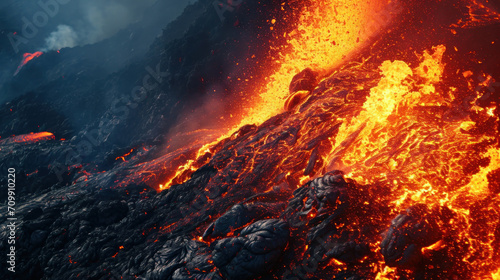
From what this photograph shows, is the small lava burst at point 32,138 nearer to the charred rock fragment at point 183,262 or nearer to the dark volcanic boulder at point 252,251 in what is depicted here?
the charred rock fragment at point 183,262

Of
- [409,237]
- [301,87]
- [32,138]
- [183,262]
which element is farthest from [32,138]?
[409,237]

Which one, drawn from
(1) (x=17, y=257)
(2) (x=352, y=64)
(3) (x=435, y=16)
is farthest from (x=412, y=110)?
(1) (x=17, y=257)

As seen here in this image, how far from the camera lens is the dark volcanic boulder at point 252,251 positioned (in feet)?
19.6

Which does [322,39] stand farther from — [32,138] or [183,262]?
[32,138]

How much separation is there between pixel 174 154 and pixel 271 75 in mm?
10687

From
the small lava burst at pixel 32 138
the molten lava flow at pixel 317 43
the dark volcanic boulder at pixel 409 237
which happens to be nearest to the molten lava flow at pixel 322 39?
the molten lava flow at pixel 317 43

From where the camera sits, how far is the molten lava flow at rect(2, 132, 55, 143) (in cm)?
2630

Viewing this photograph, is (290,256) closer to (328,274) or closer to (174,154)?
(328,274)

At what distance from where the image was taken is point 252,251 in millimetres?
6102

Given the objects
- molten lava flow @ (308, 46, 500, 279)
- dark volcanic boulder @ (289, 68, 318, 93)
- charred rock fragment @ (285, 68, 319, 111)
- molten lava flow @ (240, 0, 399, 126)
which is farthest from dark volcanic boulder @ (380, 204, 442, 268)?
molten lava flow @ (240, 0, 399, 126)

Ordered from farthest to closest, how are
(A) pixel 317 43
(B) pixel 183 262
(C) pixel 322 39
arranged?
(A) pixel 317 43 < (C) pixel 322 39 < (B) pixel 183 262

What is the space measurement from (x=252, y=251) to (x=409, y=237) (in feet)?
11.7

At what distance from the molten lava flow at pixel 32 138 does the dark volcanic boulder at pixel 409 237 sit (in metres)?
32.7

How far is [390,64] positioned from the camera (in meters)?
12.2
